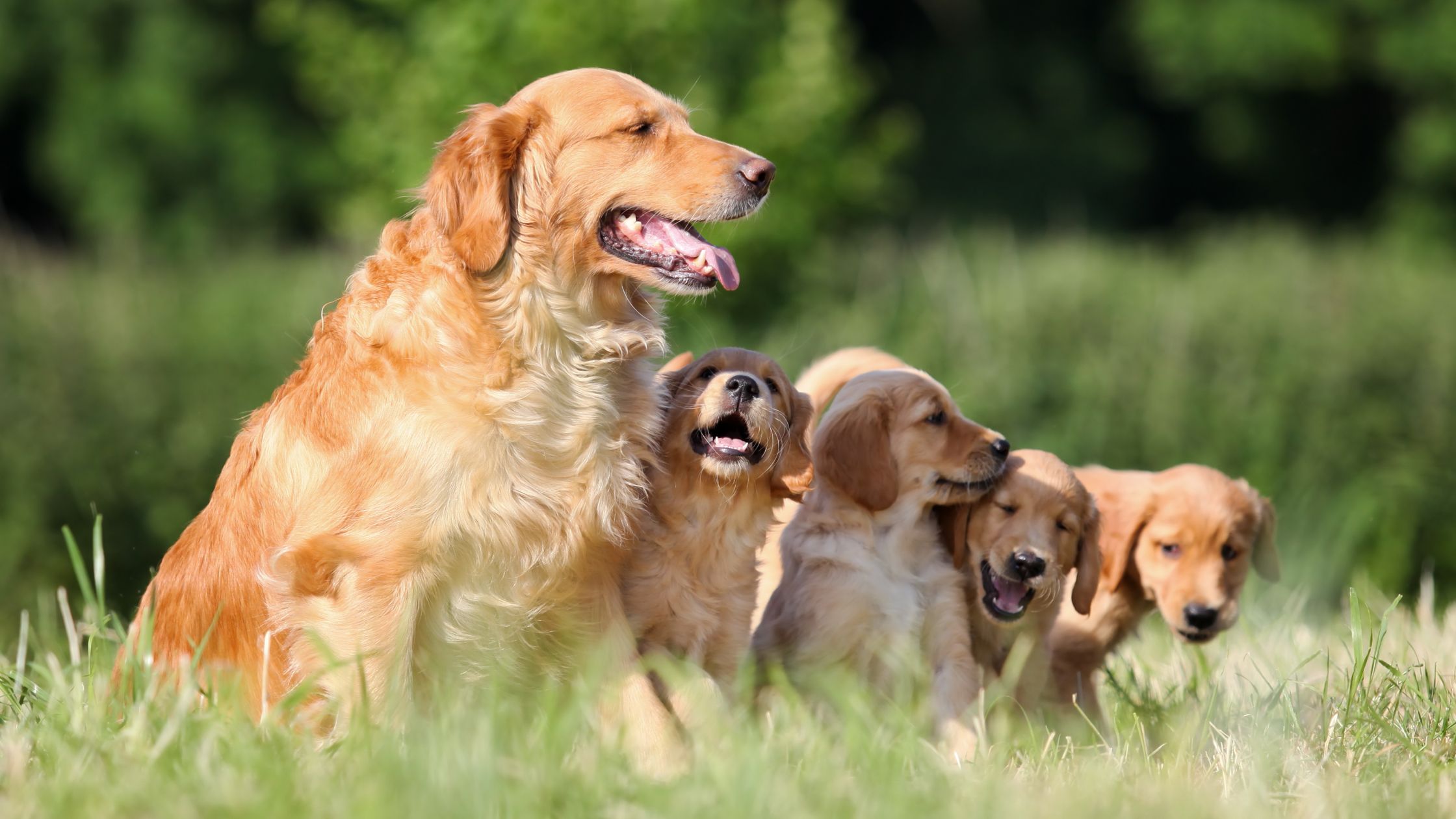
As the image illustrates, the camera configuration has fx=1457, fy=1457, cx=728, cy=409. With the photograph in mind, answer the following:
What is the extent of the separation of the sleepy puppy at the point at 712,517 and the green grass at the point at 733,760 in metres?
0.32

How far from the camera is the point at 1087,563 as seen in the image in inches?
173

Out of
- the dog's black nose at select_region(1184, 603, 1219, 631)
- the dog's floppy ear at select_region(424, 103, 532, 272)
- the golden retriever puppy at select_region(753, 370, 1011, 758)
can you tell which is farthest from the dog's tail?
the dog's floppy ear at select_region(424, 103, 532, 272)

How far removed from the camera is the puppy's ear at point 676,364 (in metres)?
4.33

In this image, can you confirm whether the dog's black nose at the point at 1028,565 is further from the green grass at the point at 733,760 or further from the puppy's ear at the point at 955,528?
the green grass at the point at 733,760

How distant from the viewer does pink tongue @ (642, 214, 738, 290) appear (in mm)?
3809

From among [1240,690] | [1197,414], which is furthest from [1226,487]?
[1197,414]

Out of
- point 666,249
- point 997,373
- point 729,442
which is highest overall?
point 666,249

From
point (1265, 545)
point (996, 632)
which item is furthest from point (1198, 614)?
point (996, 632)

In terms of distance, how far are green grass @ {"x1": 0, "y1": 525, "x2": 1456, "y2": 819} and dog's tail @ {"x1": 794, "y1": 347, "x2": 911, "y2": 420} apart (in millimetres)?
1182

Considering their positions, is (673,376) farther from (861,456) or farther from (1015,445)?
(1015,445)

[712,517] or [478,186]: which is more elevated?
[478,186]

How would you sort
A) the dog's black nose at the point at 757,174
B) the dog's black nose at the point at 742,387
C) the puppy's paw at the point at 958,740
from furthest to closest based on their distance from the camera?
1. the dog's black nose at the point at 742,387
2. the dog's black nose at the point at 757,174
3. the puppy's paw at the point at 958,740

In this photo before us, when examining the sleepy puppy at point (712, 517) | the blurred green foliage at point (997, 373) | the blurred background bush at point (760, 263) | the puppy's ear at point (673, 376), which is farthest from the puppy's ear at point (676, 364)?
the blurred green foliage at point (997, 373)

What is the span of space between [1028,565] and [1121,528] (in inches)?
26.7
